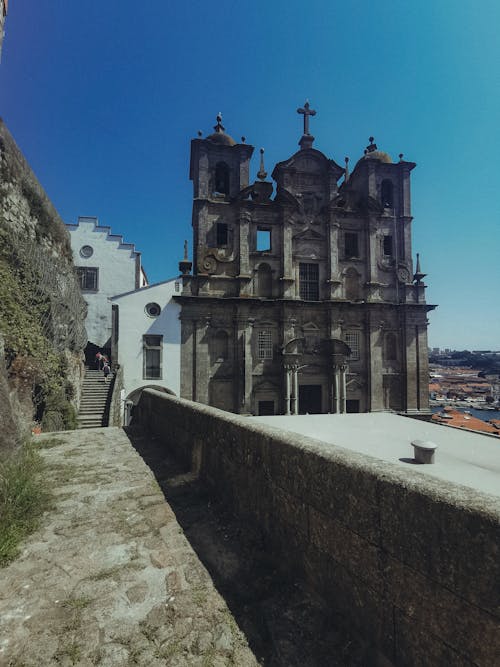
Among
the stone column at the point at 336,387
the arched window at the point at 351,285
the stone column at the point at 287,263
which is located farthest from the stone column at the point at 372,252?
the stone column at the point at 336,387

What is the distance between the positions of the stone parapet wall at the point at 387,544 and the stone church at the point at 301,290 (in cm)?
1561

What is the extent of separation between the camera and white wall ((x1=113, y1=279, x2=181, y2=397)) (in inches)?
689

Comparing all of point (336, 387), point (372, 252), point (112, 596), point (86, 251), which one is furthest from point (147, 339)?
point (112, 596)

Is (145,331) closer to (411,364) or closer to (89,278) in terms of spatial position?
(89,278)

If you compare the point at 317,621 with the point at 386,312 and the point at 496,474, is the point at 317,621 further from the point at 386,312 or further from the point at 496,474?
the point at 386,312

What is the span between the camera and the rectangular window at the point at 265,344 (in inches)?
760

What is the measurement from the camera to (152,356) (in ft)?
58.7

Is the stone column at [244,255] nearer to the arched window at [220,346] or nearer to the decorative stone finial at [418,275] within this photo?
the arched window at [220,346]

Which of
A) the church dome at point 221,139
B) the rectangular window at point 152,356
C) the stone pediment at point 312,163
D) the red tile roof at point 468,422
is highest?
the church dome at point 221,139

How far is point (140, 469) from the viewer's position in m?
5.16

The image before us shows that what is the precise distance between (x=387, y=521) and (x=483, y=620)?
528 millimetres

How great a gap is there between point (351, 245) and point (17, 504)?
22.8 metres

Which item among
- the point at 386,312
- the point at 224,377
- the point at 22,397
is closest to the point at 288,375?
the point at 224,377

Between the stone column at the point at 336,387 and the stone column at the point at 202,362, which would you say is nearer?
the stone column at the point at 202,362
